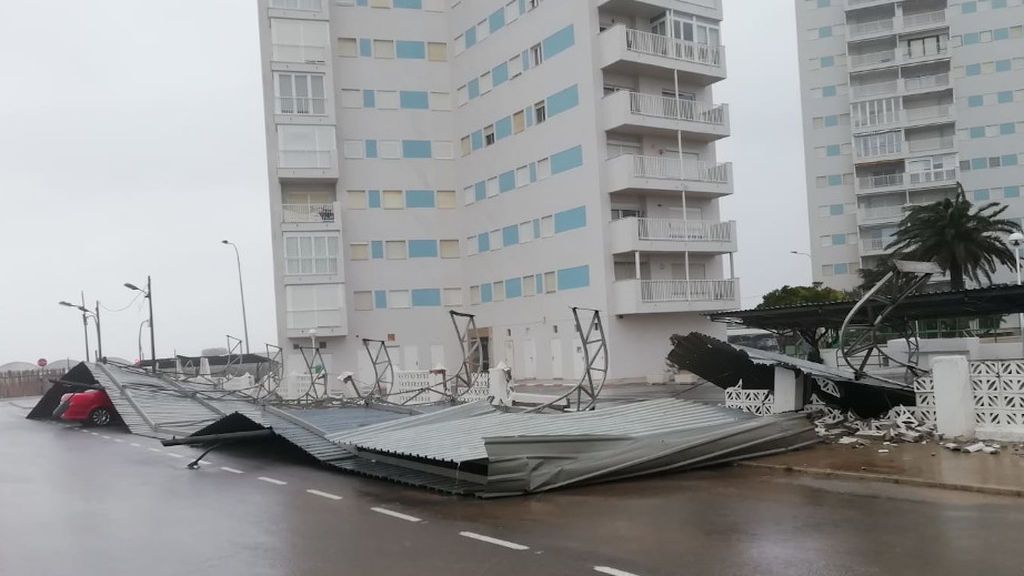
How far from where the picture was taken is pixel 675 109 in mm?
45812

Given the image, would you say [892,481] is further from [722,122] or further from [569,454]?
[722,122]

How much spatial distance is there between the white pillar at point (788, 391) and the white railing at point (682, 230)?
26.9m

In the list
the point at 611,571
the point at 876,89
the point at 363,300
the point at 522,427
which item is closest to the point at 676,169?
the point at 363,300

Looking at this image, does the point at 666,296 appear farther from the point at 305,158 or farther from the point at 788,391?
the point at 788,391

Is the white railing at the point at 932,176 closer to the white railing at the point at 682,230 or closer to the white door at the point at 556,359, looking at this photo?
the white railing at the point at 682,230

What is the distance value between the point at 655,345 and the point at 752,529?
117 ft

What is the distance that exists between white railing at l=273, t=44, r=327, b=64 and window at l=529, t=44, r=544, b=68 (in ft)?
42.5

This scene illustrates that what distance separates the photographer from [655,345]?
4491 centimetres

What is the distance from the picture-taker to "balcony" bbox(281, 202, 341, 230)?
52.5 m

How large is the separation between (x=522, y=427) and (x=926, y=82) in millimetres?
72592

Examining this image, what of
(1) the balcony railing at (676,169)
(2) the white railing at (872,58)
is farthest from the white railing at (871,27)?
(1) the balcony railing at (676,169)

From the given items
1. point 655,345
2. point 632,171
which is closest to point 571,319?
point 655,345

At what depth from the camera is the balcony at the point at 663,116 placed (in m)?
43.9

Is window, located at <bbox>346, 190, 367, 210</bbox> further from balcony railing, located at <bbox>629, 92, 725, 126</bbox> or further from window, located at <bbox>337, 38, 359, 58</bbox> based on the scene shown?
balcony railing, located at <bbox>629, 92, 725, 126</bbox>
